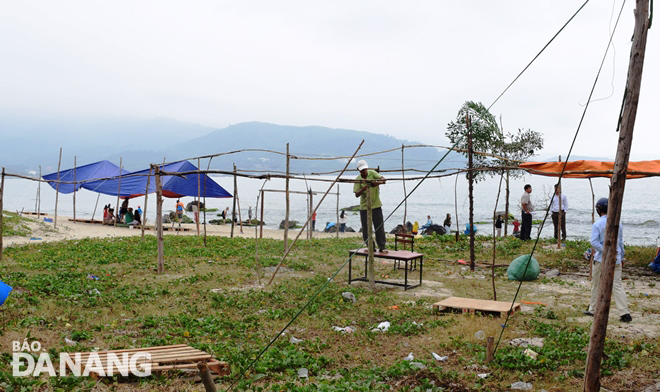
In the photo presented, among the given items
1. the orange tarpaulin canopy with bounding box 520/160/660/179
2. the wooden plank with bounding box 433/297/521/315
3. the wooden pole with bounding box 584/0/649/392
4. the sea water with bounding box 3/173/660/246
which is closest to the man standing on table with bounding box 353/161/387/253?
the sea water with bounding box 3/173/660/246

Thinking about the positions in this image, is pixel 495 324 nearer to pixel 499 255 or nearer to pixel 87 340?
pixel 87 340

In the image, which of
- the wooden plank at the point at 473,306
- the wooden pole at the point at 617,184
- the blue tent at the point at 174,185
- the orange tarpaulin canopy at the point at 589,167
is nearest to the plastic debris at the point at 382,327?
the wooden plank at the point at 473,306

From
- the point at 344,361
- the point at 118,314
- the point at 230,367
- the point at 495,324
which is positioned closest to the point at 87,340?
the point at 118,314

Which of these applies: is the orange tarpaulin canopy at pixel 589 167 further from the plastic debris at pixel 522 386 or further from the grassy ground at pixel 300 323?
the plastic debris at pixel 522 386

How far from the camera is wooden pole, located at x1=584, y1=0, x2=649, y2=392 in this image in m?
4.30

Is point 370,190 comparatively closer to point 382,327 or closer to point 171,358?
point 382,327

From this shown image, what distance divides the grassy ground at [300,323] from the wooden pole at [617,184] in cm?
78

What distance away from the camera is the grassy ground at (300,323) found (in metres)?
5.23

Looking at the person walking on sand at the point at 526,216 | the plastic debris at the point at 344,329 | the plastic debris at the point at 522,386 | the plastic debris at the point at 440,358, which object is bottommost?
A: the plastic debris at the point at 522,386

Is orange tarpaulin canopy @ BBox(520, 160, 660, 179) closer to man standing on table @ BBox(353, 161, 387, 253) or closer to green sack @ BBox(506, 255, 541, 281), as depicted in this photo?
green sack @ BBox(506, 255, 541, 281)

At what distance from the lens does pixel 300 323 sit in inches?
292

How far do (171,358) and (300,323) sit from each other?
2429 millimetres

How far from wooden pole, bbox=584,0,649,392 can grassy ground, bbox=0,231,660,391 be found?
78 centimetres

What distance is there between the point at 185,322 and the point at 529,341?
4629 mm
